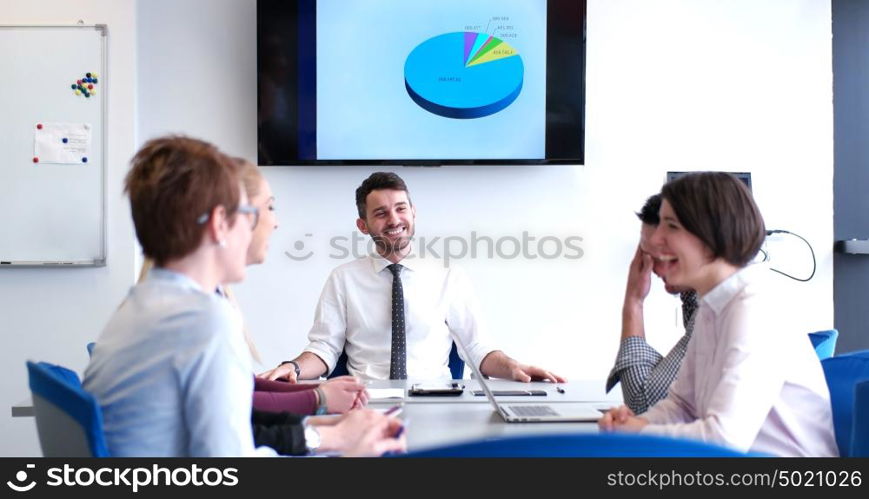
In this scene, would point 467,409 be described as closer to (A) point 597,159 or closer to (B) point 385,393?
(B) point 385,393

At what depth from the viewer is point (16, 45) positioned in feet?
13.8

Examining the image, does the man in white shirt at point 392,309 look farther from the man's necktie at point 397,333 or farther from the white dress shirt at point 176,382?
the white dress shirt at point 176,382

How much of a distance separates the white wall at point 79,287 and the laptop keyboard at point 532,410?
8.64 feet

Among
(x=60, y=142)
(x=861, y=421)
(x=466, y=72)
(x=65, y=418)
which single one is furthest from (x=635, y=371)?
(x=60, y=142)

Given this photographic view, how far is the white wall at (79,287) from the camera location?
425cm

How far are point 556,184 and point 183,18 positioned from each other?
213 centimetres

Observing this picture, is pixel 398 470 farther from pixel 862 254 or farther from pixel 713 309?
pixel 862 254

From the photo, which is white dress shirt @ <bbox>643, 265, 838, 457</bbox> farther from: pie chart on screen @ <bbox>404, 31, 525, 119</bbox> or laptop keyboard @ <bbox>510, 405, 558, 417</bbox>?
pie chart on screen @ <bbox>404, 31, 525, 119</bbox>

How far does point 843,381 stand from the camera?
237 cm

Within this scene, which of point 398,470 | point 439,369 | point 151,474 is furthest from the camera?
point 439,369

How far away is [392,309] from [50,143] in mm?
2073

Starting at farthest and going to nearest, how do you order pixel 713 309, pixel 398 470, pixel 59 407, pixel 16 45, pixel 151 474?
pixel 16 45 < pixel 713 309 < pixel 59 407 < pixel 151 474 < pixel 398 470

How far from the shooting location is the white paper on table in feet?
8.43

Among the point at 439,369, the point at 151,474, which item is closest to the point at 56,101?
the point at 439,369
